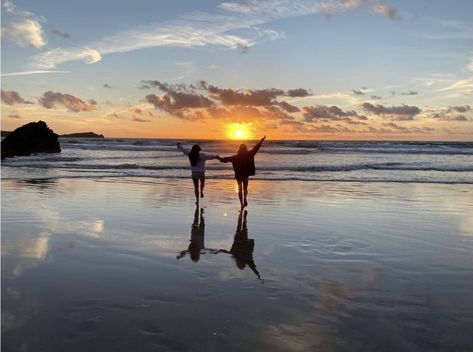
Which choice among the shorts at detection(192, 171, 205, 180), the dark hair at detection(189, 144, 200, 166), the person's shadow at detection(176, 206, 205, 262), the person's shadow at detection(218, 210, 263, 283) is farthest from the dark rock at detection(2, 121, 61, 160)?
the person's shadow at detection(218, 210, 263, 283)

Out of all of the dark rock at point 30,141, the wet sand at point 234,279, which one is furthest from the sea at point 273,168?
the wet sand at point 234,279

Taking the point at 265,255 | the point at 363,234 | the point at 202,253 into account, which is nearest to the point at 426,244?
the point at 363,234

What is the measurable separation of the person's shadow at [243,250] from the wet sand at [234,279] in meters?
0.03

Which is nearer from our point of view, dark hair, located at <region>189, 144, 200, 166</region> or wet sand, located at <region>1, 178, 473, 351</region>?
wet sand, located at <region>1, 178, 473, 351</region>

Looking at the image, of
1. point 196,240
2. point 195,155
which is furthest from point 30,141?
point 196,240

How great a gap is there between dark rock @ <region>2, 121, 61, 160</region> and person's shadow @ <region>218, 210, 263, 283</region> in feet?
134

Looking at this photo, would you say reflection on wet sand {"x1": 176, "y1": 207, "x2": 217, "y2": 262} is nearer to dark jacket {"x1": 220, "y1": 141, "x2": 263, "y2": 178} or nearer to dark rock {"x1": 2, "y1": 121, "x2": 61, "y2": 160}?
dark jacket {"x1": 220, "y1": 141, "x2": 263, "y2": 178}

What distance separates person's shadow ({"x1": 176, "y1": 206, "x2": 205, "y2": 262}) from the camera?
789cm

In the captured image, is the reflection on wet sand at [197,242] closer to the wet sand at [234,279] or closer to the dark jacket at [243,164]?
the wet sand at [234,279]

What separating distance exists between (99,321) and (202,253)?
3.31m

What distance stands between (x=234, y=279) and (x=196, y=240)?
284 cm

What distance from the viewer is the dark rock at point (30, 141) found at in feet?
154

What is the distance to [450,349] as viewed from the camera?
4.38 metres

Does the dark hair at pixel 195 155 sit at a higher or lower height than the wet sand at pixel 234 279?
higher
